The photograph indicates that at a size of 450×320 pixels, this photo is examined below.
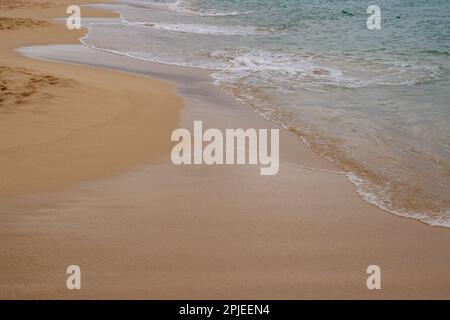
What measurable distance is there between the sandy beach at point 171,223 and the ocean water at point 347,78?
49cm

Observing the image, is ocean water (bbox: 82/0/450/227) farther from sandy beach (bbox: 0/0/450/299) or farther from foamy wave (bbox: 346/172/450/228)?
sandy beach (bbox: 0/0/450/299)

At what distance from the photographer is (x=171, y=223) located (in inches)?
135

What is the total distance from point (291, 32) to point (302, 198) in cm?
1323

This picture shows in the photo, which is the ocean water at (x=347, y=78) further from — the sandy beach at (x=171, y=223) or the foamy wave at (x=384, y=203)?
the sandy beach at (x=171, y=223)

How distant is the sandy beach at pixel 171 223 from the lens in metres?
2.81

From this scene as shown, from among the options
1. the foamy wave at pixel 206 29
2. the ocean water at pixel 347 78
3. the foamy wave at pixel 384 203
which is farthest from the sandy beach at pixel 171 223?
the foamy wave at pixel 206 29

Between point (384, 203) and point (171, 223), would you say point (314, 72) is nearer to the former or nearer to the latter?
point (384, 203)

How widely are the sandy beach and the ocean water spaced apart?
1.61 ft

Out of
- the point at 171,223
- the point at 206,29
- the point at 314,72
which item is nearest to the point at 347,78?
the point at 314,72

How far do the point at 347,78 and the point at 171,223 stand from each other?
6.84 meters

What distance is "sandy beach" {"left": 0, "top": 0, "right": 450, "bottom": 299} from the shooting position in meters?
2.81

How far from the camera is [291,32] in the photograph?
1602cm
